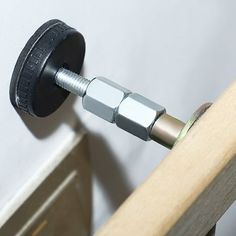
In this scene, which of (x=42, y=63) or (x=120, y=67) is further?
(x=120, y=67)

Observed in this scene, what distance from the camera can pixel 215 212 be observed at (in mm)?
226

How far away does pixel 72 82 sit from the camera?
347 millimetres

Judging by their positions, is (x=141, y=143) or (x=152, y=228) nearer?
(x=152, y=228)

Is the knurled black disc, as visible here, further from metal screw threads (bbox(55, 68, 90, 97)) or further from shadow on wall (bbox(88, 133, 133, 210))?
shadow on wall (bbox(88, 133, 133, 210))

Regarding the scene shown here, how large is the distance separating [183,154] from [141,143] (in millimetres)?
326

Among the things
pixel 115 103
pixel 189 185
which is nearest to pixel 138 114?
pixel 115 103

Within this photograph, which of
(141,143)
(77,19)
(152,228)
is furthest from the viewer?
(141,143)

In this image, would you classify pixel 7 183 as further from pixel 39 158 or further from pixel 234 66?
pixel 234 66

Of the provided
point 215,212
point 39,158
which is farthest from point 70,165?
point 215,212

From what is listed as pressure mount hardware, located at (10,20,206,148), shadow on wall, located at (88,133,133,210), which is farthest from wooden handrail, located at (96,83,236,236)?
shadow on wall, located at (88,133,133,210)

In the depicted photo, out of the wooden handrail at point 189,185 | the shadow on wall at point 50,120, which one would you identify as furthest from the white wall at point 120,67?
the wooden handrail at point 189,185

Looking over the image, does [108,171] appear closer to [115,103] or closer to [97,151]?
[97,151]

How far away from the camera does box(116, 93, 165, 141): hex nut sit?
0.33 meters

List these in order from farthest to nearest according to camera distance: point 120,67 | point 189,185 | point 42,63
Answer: point 120,67, point 42,63, point 189,185
